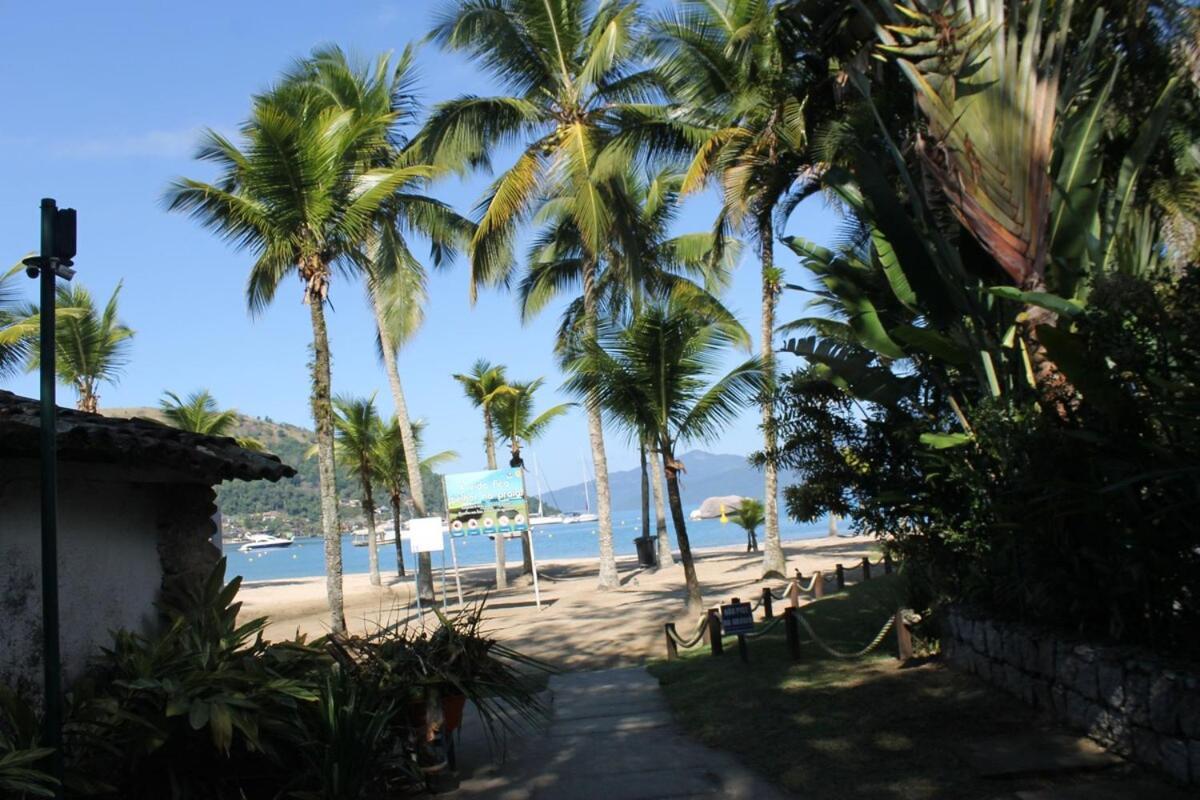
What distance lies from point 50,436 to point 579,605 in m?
18.7

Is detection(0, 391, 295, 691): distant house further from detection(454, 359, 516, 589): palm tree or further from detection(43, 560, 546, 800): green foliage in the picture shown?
detection(454, 359, 516, 589): palm tree

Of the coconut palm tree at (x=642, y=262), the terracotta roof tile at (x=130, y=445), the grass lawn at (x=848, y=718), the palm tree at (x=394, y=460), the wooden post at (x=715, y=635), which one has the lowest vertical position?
the grass lawn at (x=848, y=718)

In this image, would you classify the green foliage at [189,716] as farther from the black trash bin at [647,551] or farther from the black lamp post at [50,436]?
the black trash bin at [647,551]

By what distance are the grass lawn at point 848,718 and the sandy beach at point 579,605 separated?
2.58 m

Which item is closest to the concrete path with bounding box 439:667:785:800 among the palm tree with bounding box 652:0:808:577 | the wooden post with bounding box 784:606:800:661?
the wooden post with bounding box 784:606:800:661

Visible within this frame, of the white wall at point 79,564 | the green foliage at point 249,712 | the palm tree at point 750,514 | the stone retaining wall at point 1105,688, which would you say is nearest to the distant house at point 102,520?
the white wall at point 79,564

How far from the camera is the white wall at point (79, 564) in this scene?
Result: 19.9 feet

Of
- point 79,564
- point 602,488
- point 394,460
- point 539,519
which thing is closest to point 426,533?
point 602,488

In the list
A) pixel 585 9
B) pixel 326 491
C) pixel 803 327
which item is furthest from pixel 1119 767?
pixel 585 9

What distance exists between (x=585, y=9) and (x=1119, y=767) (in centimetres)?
2118

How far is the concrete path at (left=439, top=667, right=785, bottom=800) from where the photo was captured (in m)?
6.83

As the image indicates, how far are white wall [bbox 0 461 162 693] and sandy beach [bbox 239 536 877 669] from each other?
6.51 ft

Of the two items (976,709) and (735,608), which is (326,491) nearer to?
(735,608)

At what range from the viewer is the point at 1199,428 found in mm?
5676
